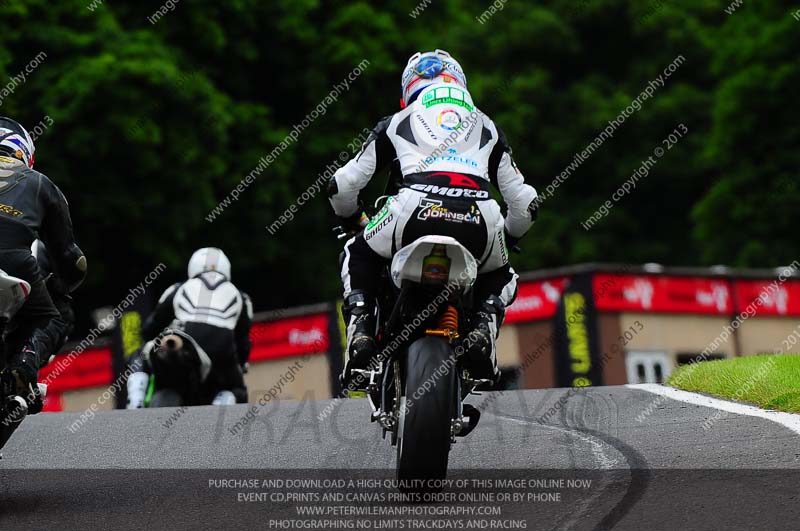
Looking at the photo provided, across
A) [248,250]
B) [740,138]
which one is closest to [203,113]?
[248,250]

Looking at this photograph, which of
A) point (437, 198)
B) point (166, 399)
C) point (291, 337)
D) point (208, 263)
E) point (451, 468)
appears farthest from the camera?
point (291, 337)

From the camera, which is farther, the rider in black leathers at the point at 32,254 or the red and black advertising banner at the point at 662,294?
the red and black advertising banner at the point at 662,294

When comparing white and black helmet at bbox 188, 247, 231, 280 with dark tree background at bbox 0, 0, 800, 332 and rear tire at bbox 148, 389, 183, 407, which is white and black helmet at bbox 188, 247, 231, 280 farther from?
dark tree background at bbox 0, 0, 800, 332

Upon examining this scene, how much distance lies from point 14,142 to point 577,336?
14355mm

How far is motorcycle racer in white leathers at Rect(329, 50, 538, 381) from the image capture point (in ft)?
23.2

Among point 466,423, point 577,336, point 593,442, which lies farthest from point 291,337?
point 466,423

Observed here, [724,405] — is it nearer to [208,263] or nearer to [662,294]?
[208,263]

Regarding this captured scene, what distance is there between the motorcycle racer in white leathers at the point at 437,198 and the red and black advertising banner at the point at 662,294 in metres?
14.2

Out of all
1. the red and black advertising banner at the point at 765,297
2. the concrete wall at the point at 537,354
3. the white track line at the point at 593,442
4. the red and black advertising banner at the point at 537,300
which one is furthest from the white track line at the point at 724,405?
the red and black advertising banner at the point at 765,297

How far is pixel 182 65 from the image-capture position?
2936cm

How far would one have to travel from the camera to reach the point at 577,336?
2152 cm

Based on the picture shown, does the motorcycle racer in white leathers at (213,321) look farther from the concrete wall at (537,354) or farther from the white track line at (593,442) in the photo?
the concrete wall at (537,354)

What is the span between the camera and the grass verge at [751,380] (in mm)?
9664

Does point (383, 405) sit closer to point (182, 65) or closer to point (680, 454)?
point (680, 454)
